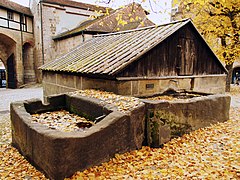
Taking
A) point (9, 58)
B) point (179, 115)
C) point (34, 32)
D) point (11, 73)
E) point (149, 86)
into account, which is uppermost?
point (34, 32)

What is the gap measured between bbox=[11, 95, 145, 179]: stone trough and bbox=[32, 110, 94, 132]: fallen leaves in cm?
31

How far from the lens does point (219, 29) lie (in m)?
13.5

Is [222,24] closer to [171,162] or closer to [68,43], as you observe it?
[171,162]

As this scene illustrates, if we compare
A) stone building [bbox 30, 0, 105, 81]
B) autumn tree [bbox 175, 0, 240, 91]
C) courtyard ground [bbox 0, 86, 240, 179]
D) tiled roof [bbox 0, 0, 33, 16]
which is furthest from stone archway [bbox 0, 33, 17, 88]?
courtyard ground [bbox 0, 86, 240, 179]

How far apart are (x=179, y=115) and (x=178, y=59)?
2.99m

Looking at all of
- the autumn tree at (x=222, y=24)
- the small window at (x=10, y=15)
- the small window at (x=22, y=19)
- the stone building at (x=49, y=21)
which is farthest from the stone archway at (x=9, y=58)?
the autumn tree at (x=222, y=24)

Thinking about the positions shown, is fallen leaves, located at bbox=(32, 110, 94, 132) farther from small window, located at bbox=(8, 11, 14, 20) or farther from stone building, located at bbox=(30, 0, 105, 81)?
small window, located at bbox=(8, 11, 14, 20)

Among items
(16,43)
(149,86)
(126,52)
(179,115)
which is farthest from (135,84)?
(16,43)

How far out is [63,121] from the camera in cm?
534

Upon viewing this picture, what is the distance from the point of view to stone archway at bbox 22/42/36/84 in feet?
80.1

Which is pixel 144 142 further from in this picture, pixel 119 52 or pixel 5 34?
pixel 5 34

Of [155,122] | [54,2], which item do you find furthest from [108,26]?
[155,122]

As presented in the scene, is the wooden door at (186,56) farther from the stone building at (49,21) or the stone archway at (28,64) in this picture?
the stone archway at (28,64)

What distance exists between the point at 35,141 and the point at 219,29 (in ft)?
45.2
